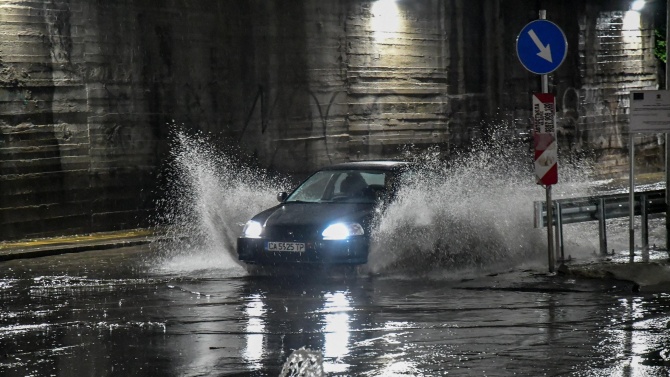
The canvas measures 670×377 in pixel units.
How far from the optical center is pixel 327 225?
14.2m

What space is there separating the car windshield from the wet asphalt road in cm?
120

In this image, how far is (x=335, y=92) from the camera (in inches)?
1099

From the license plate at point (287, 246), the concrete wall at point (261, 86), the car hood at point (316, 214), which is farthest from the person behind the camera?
the concrete wall at point (261, 86)

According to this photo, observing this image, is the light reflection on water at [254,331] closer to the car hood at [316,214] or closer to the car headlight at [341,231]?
the car headlight at [341,231]

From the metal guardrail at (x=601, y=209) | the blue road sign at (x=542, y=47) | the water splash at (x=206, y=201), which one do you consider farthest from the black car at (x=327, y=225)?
the blue road sign at (x=542, y=47)

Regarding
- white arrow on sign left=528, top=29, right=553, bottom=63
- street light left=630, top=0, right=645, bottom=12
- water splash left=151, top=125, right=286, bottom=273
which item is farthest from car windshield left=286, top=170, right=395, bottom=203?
street light left=630, top=0, right=645, bottom=12

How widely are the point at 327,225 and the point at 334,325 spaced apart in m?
3.62

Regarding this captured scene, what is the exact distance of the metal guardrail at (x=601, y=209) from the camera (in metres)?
15.3

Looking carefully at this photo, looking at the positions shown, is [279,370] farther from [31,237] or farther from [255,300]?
[31,237]

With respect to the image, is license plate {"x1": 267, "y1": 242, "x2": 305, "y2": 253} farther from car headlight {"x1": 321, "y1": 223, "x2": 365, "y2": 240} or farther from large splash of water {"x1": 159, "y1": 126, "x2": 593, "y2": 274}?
large splash of water {"x1": 159, "y1": 126, "x2": 593, "y2": 274}

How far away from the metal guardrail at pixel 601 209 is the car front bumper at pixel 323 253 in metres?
2.27

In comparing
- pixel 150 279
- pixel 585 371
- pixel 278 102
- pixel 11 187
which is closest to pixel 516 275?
pixel 150 279

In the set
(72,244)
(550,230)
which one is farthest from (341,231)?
(72,244)

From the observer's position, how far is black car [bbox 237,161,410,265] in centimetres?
1411
